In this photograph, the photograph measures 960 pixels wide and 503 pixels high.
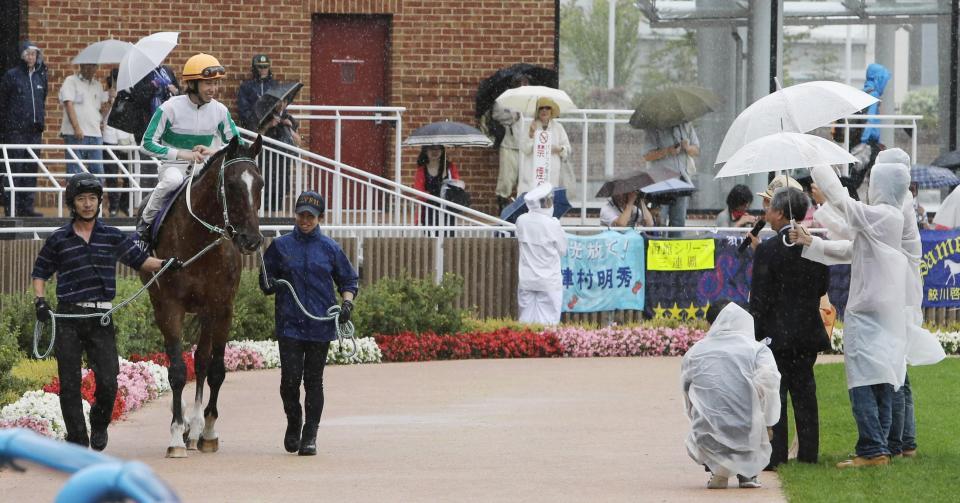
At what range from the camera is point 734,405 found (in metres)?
9.05

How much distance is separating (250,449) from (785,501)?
393 cm

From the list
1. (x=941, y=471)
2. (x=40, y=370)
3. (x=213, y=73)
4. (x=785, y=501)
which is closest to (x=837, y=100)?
(x=941, y=471)

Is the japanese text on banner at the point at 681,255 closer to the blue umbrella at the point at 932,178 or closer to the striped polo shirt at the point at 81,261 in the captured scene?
the blue umbrella at the point at 932,178

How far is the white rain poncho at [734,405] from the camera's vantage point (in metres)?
9.00

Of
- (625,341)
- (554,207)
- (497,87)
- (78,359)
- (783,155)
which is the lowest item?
(625,341)

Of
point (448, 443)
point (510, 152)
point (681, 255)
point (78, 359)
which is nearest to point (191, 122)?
point (78, 359)

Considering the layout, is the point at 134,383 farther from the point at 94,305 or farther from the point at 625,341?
the point at 625,341

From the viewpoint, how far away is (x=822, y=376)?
15461 millimetres

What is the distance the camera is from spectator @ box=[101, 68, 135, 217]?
1981 cm

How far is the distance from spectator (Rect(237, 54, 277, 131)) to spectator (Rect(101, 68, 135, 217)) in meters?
1.51

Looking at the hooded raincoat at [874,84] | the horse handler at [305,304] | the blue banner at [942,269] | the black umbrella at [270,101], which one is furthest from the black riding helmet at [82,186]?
the hooded raincoat at [874,84]

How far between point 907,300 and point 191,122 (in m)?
5.18

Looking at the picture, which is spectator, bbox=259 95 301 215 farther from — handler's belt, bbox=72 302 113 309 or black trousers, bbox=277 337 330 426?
handler's belt, bbox=72 302 113 309

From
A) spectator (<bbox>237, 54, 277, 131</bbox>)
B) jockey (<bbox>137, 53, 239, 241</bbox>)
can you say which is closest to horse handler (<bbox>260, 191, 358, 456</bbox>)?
jockey (<bbox>137, 53, 239, 241</bbox>)
